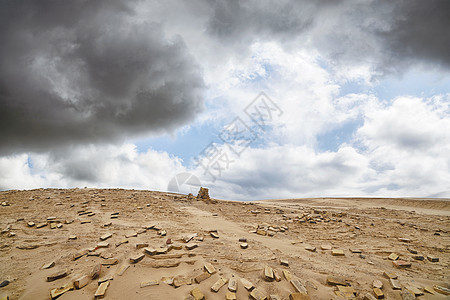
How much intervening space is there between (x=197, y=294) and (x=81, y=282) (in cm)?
205

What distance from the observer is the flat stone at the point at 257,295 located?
3229mm

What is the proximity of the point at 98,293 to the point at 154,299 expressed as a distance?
2.98 ft

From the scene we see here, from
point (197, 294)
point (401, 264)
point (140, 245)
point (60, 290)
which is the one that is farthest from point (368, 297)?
point (60, 290)

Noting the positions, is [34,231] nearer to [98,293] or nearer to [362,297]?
[98,293]

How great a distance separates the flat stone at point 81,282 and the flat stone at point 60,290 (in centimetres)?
8

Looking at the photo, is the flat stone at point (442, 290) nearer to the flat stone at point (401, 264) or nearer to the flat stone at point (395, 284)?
the flat stone at point (395, 284)

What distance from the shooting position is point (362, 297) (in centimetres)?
355

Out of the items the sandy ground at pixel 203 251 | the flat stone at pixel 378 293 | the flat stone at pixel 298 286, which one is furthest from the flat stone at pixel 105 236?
the flat stone at pixel 378 293

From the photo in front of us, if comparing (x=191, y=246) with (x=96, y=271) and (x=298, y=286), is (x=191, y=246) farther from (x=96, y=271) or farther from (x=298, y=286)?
(x=298, y=286)

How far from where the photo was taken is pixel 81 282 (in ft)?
11.6

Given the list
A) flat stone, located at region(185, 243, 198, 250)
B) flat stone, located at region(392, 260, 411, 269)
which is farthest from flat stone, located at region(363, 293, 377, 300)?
flat stone, located at region(185, 243, 198, 250)

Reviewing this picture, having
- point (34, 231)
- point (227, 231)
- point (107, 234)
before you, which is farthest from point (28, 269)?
point (227, 231)

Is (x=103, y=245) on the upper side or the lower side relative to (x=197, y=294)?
upper

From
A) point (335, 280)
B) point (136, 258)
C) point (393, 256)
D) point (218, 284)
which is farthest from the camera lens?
point (393, 256)
